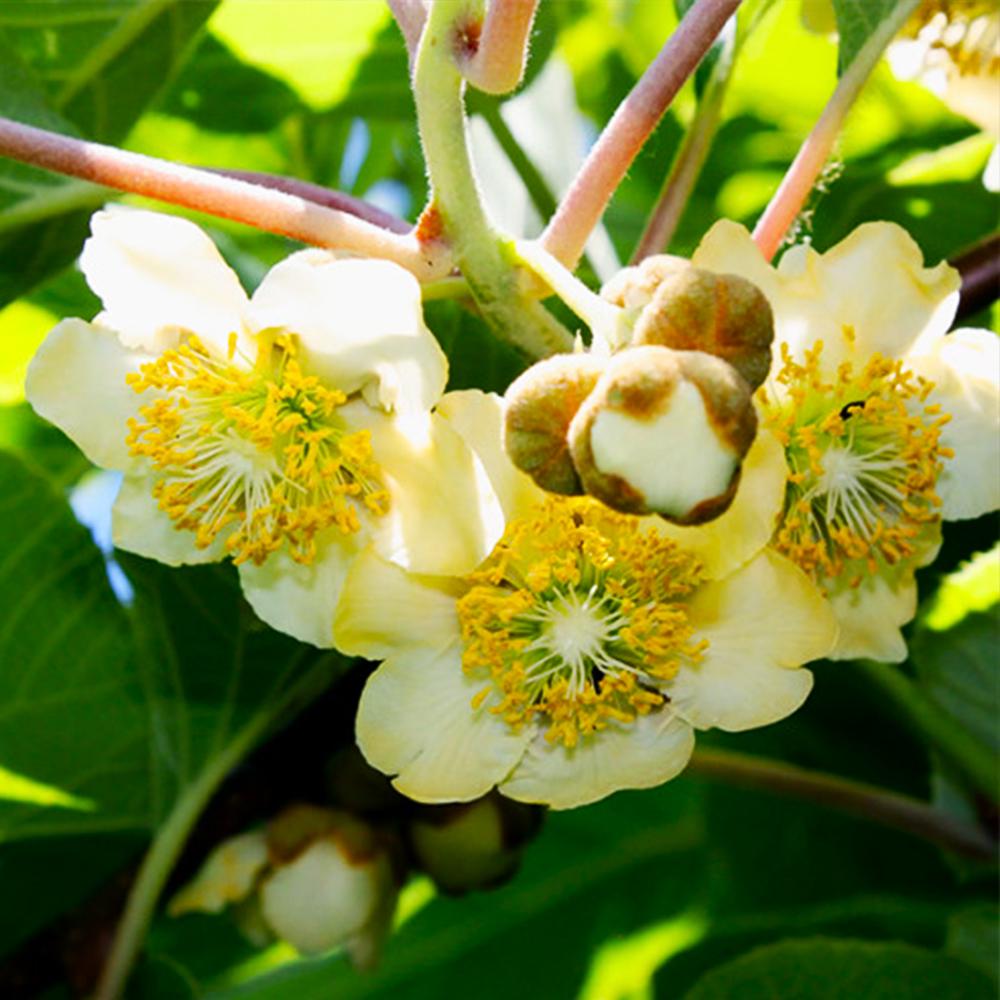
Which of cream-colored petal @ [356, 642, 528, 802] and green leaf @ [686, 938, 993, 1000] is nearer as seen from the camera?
cream-colored petal @ [356, 642, 528, 802]

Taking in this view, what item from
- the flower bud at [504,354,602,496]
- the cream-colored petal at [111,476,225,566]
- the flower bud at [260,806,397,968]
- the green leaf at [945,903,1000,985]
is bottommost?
the flower bud at [260,806,397,968]

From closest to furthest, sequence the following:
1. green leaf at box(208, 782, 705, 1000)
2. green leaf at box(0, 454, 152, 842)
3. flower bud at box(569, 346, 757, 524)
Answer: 1. flower bud at box(569, 346, 757, 524)
2. green leaf at box(0, 454, 152, 842)
3. green leaf at box(208, 782, 705, 1000)

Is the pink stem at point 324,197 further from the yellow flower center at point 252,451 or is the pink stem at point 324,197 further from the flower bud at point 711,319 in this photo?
the flower bud at point 711,319

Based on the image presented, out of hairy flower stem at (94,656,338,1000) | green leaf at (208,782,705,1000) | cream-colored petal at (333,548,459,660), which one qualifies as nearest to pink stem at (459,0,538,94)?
cream-colored petal at (333,548,459,660)

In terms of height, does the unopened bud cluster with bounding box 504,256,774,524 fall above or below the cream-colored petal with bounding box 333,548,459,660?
above

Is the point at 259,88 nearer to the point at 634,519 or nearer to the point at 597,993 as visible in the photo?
the point at 634,519

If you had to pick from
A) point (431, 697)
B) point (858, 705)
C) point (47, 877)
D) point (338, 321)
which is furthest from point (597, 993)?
point (338, 321)

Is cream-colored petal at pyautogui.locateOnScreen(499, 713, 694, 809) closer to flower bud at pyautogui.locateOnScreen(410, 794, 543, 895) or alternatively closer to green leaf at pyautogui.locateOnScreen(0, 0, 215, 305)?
flower bud at pyautogui.locateOnScreen(410, 794, 543, 895)

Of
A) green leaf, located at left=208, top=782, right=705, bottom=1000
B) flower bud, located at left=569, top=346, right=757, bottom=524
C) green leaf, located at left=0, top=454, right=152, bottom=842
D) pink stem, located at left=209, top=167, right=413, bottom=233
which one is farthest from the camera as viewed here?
green leaf, located at left=208, top=782, right=705, bottom=1000
